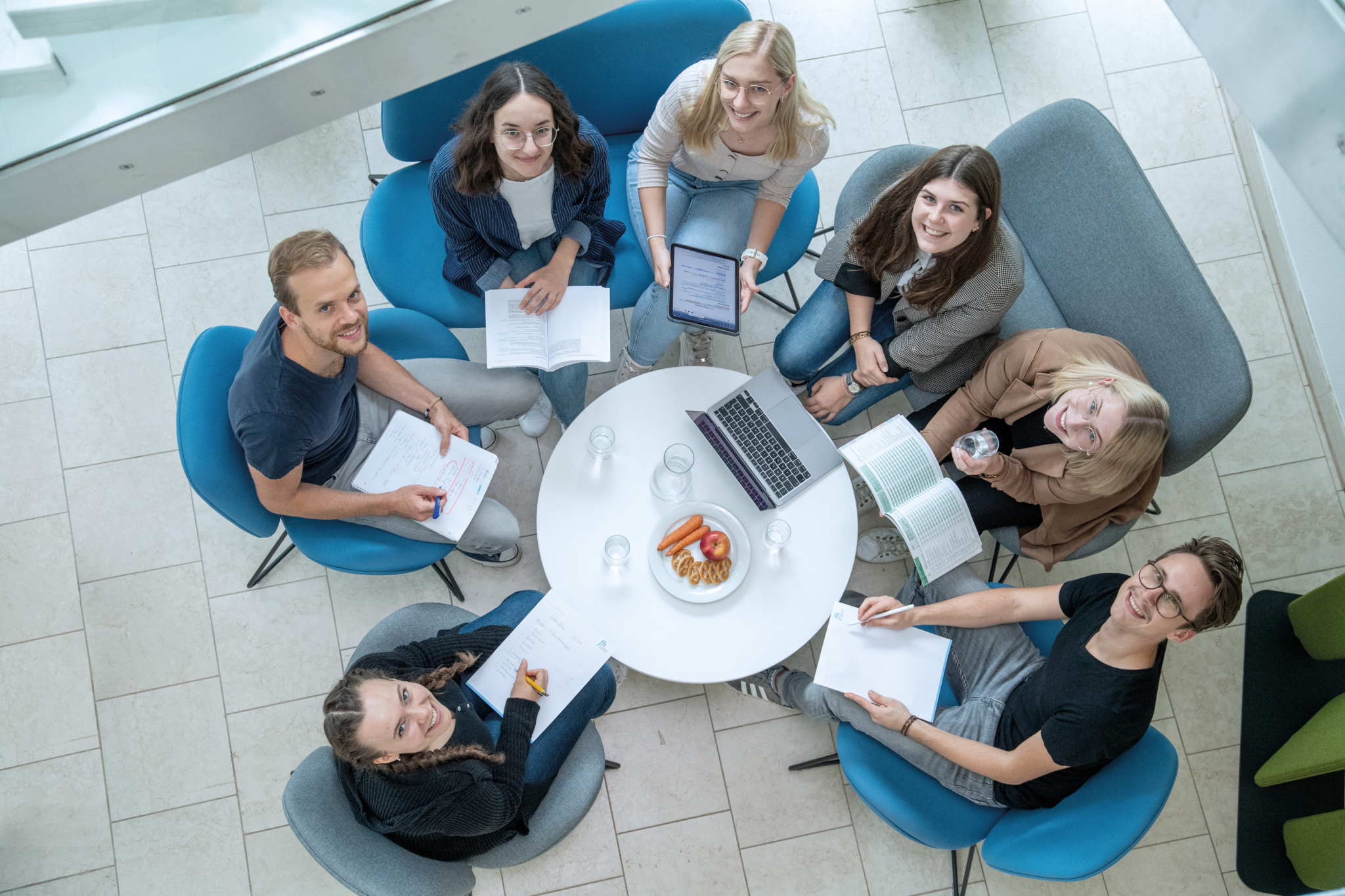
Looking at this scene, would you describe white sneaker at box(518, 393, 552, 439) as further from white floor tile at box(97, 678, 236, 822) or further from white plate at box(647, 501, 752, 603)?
white floor tile at box(97, 678, 236, 822)

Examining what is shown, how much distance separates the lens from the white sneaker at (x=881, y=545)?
9.82 ft

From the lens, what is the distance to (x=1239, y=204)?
344cm

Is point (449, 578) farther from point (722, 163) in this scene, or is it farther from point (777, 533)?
point (722, 163)

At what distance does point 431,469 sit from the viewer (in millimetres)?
2480

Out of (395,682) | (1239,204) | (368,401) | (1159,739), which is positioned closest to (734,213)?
(368,401)

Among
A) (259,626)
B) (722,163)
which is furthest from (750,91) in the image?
(259,626)

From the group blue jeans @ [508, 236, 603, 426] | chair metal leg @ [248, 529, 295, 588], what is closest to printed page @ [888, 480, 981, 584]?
blue jeans @ [508, 236, 603, 426]

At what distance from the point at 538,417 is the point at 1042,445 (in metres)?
1.70

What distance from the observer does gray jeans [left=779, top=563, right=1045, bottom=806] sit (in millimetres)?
2350

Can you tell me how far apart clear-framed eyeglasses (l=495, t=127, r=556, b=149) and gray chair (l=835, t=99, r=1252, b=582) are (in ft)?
3.34

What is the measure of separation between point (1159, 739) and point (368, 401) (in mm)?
2385

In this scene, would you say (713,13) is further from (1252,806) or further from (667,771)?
(1252,806)

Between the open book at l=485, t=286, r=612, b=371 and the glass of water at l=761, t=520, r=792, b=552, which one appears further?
the open book at l=485, t=286, r=612, b=371

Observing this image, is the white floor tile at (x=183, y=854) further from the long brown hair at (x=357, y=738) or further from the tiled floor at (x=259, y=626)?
the long brown hair at (x=357, y=738)
